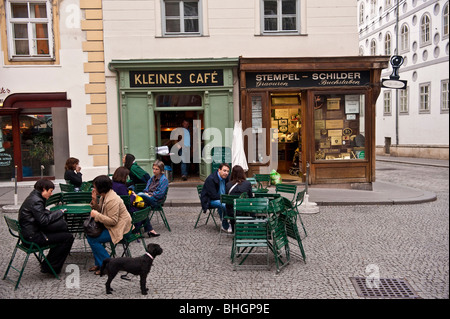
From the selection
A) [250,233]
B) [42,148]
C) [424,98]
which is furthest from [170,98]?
[424,98]

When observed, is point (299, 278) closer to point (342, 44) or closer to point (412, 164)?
point (342, 44)

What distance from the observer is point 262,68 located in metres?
13.5

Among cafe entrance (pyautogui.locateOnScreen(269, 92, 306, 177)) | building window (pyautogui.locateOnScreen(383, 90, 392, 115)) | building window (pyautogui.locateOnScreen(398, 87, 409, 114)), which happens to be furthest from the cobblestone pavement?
building window (pyautogui.locateOnScreen(383, 90, 392, 115))

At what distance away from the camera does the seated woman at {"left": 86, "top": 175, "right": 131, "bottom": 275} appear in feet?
19.2

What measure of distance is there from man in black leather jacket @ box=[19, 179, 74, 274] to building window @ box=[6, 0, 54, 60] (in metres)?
9.70

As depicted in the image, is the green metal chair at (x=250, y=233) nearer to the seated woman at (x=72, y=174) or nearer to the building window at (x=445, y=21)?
the building window at (x=445, y=21)

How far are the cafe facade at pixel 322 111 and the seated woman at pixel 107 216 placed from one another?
27.4 ft

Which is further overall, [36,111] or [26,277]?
[36,111]

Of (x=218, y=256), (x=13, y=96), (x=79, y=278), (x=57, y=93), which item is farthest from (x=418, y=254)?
(x=13, y=96)

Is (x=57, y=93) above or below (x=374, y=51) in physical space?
below

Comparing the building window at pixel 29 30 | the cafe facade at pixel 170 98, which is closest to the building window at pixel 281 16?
the cafe facade at pixel 170 98

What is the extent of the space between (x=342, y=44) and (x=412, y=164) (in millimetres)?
13026

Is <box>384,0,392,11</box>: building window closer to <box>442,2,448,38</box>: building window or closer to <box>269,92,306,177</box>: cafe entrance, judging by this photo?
<box>269,92,306,177</box>: cafe entrance

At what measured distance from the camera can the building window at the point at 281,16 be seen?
14320mm
